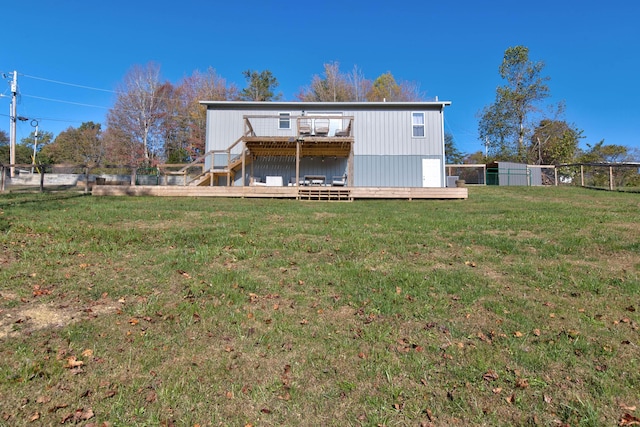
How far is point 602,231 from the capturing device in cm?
628

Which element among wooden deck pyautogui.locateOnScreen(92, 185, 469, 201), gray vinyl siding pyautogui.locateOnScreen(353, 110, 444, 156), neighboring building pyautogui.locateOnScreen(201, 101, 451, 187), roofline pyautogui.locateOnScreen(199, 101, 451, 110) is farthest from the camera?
gray vinyl siding pyautogui.locateOnScreen(353, 110, 444, 156)

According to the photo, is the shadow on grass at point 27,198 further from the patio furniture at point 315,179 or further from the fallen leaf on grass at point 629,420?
the fallen leaf on grass at point 629,420

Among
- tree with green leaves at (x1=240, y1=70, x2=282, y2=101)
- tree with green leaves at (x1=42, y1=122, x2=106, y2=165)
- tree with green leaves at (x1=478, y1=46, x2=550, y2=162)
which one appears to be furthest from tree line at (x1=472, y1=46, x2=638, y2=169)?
tree with green leaves at (x1=42, y1=122, x2=106, y2=165)

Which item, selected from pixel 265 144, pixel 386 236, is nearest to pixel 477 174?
pixel 265 144

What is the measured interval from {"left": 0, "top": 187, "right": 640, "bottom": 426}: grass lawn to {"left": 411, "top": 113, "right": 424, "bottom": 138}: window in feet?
42.5

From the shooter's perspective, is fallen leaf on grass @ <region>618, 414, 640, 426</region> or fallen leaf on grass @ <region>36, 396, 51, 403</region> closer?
fallen leaf on grass @ <region>618, 414, 640, 426</region>

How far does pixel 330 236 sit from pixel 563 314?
360 centimetres

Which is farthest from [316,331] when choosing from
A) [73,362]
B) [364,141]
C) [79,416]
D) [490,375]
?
[364,141]

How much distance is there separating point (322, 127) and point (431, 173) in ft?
20.9

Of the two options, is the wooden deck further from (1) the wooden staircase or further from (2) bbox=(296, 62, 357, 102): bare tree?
(2) bbox=(296, 62, 357, 102): bare tree

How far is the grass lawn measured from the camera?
2.13 m

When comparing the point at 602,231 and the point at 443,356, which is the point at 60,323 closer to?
the point at 443,356

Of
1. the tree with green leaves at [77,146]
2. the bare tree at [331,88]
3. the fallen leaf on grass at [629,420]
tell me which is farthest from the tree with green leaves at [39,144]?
the fallen leaf on grass at [629,420]

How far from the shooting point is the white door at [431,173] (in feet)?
58.7
